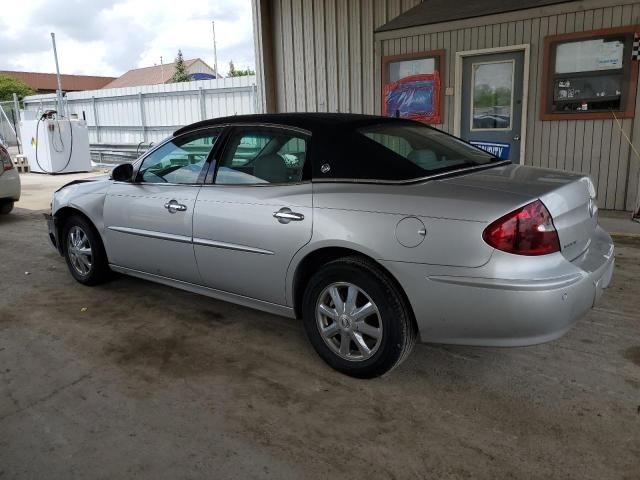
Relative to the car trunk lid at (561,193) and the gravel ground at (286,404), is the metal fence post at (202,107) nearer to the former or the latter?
the gravel ground at (286,404)

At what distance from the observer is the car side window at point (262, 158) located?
11.2 ft

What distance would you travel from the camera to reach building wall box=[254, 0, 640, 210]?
6.92 meters

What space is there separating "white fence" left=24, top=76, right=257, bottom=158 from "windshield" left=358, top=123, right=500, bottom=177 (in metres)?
10.8

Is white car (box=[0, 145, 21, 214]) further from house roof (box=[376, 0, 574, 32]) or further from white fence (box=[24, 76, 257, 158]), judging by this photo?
white fence (box=[24, 76, 257, 158])

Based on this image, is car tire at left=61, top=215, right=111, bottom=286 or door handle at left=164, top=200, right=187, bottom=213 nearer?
door handle at left=164, top=200, right=187, bottom=213

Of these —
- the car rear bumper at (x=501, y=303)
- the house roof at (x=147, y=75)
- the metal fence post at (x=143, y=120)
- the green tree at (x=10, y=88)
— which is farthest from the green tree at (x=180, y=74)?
the car rear bumper at (x=501, y=303)

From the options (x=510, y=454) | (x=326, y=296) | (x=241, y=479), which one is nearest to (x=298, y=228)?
(x=326, y=296)

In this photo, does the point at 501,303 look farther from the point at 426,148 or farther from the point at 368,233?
the point at 426,148

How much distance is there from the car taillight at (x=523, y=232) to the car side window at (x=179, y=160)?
2.13 metres

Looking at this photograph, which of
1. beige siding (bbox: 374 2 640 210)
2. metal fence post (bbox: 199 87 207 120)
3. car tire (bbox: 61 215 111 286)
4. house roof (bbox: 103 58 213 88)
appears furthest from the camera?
house roof (bbox: 103 58 213 88)

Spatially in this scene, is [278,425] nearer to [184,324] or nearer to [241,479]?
[241,479]

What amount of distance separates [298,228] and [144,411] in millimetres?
1288

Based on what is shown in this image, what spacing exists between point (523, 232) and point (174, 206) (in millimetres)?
2408

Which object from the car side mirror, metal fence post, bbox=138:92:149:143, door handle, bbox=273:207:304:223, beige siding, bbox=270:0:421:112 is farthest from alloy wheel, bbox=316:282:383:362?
metal fence post, bbox=138:92:149:143
